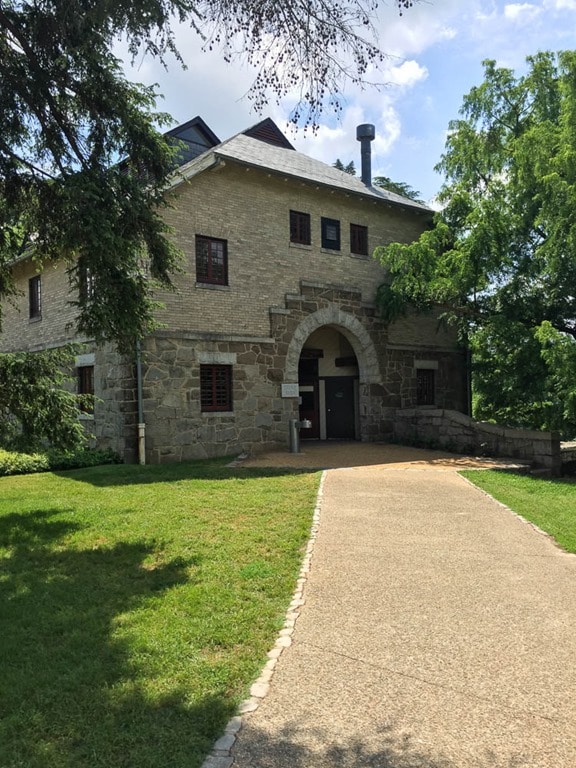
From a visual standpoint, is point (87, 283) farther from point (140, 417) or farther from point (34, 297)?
point (34, 297)

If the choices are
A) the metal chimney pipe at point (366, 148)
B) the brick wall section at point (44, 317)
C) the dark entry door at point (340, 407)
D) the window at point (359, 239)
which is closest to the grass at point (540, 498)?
the dark entry door at point (340, 407)

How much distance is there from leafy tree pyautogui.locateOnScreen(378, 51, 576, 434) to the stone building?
1656 millimetres

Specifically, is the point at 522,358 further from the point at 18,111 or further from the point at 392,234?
the point at 18,111

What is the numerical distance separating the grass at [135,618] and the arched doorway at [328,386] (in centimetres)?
985

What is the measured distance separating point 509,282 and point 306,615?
43.5ft

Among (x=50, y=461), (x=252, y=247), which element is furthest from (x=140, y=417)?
(x=252, y=247)

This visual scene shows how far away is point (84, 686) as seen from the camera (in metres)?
3.37

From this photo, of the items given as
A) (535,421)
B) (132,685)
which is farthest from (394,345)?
(132,685)

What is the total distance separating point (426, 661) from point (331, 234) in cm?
1463

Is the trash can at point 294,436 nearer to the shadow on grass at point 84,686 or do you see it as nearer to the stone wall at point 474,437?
the stone wall at point 474,437

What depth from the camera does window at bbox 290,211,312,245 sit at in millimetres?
16125

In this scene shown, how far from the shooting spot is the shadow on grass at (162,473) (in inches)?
431

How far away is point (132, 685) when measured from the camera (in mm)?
3365

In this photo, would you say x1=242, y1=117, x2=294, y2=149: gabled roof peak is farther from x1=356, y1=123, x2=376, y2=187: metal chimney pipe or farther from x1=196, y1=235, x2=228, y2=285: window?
x1=196, y1=235, x2=228, y2=285: window
